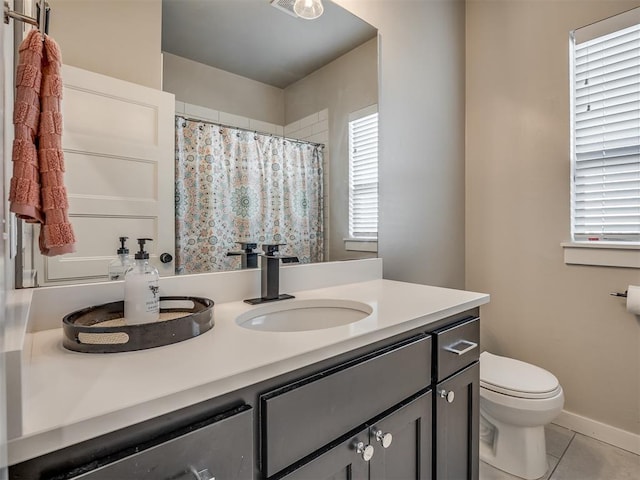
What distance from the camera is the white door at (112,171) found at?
2.95ft

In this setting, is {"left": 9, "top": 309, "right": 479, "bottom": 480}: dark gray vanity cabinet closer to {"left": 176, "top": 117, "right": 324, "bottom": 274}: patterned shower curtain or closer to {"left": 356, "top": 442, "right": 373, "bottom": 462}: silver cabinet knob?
{"left": 356, "top": 442, "right": 373, "bottom": 462}: silver cabinet knob

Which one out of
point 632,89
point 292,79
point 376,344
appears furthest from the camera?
point 632,89

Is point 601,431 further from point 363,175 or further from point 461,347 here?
point 363,175

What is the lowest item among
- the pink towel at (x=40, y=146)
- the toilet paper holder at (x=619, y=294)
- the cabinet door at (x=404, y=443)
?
the cabinet door at (x=404, y=443)

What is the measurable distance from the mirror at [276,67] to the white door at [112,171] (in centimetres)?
4

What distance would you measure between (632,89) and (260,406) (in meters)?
2.13

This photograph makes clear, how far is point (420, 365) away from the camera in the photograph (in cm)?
94

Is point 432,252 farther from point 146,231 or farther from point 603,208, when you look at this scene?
point 146,231

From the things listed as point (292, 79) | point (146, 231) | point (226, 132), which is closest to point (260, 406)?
point (146, 231)

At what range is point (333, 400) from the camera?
72cm

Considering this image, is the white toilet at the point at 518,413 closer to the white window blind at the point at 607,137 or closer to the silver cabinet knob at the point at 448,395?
the silver cabinet knob at the point at 448,395

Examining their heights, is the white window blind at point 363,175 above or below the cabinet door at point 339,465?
above

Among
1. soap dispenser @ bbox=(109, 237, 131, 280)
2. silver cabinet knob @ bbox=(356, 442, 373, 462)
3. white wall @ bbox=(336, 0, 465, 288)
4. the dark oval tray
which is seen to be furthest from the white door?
white wall @ bbox=(336, 0, 465, 288)

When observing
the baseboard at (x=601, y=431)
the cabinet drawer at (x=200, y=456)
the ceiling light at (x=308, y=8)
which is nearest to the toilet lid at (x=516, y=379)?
the baseboard at (x=601, y=431)
